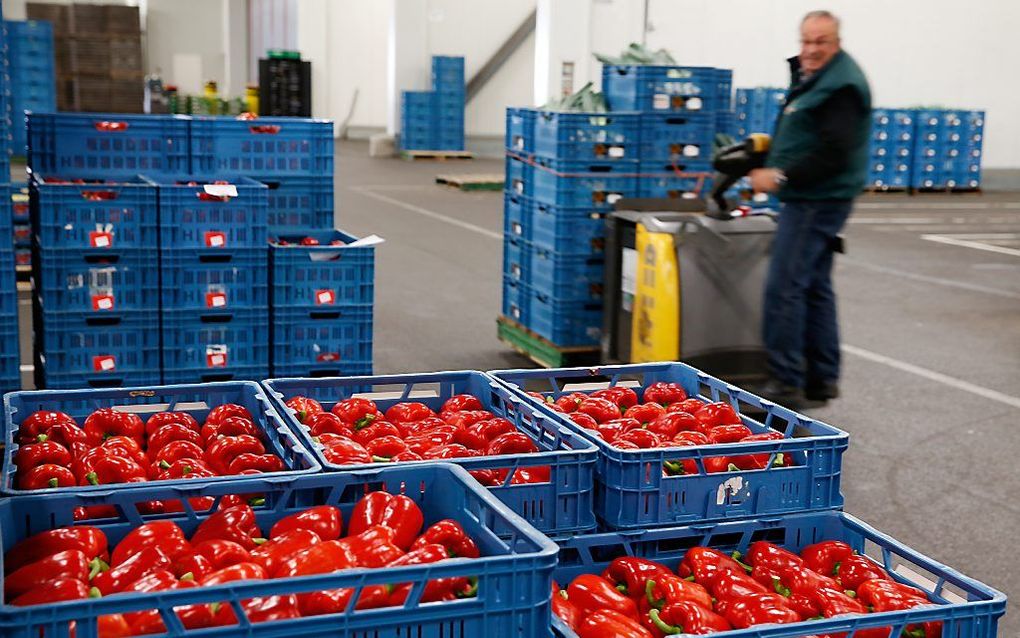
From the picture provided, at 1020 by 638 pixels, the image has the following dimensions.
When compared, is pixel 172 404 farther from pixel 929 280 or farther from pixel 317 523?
pixel 929 280

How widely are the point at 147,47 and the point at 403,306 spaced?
28.3m

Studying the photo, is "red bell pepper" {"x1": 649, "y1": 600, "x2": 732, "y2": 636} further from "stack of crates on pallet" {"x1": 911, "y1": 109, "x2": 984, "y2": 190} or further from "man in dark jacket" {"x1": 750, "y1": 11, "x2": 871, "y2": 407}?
"stack of crates on pallet" {"x1": 911, "y1": 109, "x2": 984, "y2": 190}

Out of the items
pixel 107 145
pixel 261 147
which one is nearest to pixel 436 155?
pixel 261 147

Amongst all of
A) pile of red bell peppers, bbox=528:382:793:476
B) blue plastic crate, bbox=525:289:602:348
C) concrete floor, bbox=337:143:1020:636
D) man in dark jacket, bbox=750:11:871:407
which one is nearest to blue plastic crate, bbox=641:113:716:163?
blue plastic crate, bbox=525:289:602:348

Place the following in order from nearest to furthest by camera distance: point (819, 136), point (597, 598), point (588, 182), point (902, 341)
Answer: point (597, 598) < point (819, 136) < point (588, 182) < point (902, 341)

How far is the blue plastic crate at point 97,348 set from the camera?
6383 millimetres

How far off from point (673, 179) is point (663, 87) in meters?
0.61

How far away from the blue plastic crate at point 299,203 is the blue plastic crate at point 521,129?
56.2 inches

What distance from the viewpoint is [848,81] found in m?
5.90

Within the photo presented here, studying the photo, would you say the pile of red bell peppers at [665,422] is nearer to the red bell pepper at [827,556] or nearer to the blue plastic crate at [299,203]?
the red bell pepper at [827,556]

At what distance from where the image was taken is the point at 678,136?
7.73m

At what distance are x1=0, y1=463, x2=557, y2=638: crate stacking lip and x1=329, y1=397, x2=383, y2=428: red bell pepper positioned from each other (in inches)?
28.5

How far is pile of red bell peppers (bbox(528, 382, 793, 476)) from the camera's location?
10.5ft

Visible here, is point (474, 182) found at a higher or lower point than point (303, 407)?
lower
